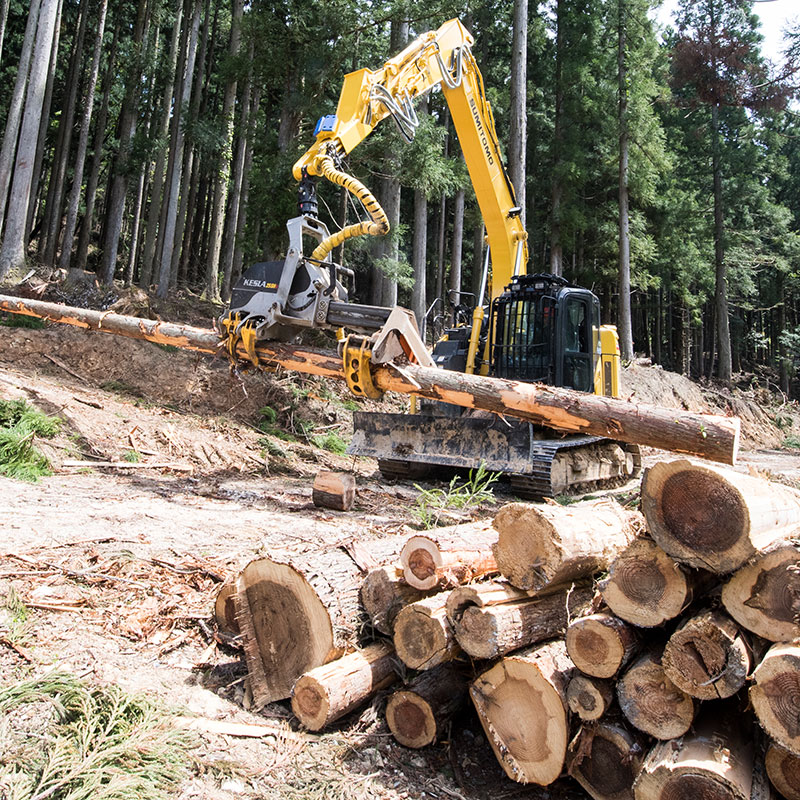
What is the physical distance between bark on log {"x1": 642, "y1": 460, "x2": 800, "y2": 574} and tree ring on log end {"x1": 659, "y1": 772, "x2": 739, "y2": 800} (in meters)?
0.73

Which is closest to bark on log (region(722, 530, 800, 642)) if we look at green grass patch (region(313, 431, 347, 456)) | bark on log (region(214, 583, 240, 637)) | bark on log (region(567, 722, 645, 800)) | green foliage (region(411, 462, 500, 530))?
bark on log (region(567, 722, 645, 800))

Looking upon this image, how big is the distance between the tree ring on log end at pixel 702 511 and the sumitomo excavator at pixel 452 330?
4321 mm

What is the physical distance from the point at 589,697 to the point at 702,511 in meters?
0.92

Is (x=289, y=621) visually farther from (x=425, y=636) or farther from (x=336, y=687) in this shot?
(x=425, y=636)

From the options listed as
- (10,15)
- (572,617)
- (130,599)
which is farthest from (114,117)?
(572,617)

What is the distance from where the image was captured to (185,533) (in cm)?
539

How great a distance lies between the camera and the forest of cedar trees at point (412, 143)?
545 inches

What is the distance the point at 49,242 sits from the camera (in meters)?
18.7

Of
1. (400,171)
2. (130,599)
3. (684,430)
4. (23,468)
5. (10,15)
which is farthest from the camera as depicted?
(10,15)

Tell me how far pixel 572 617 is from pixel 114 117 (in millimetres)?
28403

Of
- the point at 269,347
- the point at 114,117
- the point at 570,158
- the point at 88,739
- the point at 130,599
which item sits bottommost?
the point at 88,739

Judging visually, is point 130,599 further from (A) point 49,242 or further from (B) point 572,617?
(A) point 49,242

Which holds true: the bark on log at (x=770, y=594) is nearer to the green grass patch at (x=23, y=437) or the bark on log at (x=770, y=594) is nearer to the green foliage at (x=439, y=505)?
the green foliage at (x=439, y=505)

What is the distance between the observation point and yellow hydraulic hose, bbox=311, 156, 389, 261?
24.4 feet
